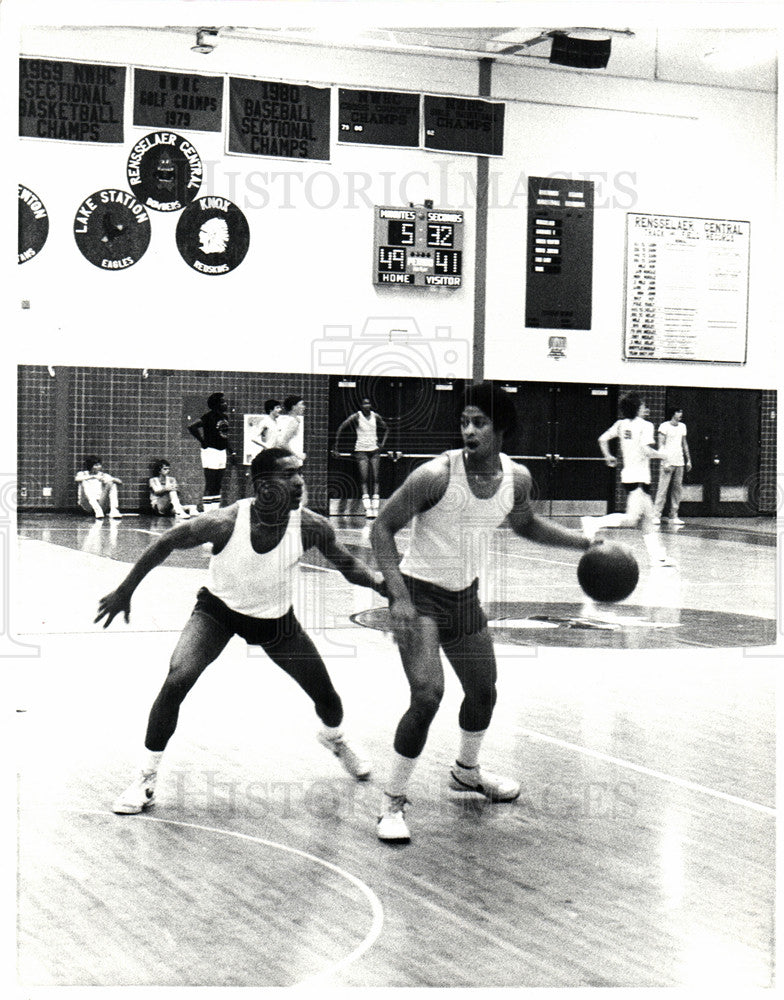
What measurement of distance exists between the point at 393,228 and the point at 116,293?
12.4 ft

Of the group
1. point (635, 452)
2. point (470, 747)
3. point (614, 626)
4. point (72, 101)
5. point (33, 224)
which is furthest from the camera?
point (33, 224)

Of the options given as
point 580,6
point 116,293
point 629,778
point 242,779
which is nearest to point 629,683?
point 629,778

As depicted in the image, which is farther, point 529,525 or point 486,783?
point 486,783

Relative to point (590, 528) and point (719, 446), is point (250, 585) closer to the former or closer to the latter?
point (590, 528)

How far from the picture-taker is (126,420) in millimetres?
16703

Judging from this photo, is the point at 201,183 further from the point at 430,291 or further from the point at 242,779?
the point at 242,779

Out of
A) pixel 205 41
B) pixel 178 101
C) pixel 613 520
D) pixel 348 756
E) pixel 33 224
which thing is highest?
pixel 205 41

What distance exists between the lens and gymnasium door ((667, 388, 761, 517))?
1936 cm

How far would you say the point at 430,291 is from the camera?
1792 cm

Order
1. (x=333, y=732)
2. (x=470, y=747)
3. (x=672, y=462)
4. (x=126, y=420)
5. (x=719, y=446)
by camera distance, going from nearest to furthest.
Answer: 1. (x=470, y=747)
2. (x=333, y=732)
3. (x=126, y=420)
4. (x=672, y=462)
5. (x=719, y=446)

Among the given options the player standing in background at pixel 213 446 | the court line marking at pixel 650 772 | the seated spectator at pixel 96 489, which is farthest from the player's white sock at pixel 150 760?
the seated spectator at pixel 96 489

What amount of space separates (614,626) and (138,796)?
502cm

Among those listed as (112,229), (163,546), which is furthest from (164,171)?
(163,546)

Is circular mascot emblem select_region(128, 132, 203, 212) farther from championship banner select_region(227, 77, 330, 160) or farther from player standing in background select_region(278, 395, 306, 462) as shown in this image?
player standing in background select_region(278, 395, 306, 462)
